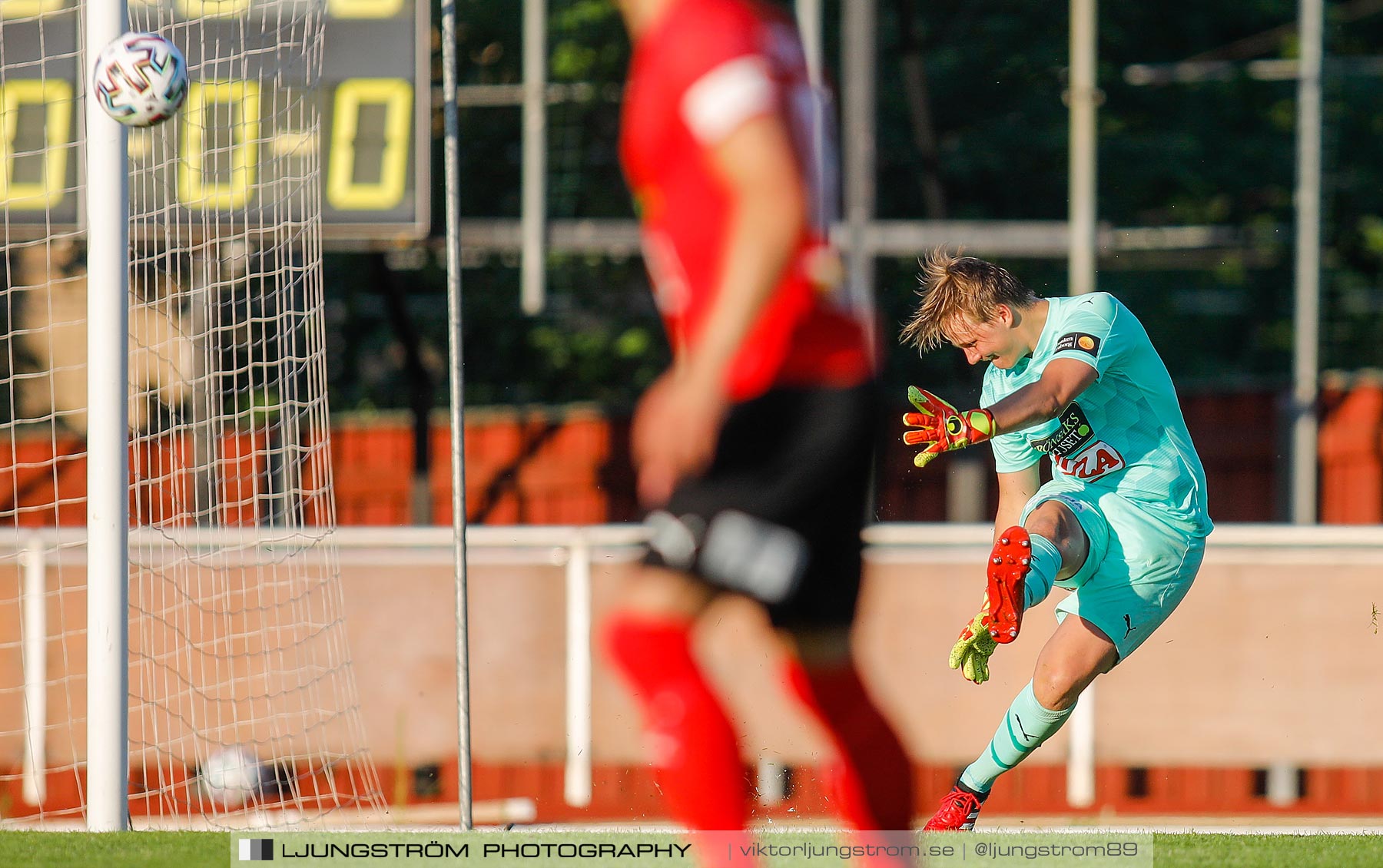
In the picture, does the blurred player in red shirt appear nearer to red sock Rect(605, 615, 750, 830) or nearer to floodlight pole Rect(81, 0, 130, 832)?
red sock Rect(605, 615, 750, 830)

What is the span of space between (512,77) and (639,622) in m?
14.4

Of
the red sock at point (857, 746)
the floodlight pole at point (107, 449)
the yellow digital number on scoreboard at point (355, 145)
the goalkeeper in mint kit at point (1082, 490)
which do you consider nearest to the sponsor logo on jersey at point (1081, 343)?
the goalkeeper in mint kit at point (1082, 490)

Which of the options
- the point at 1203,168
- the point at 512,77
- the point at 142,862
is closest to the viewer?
the point at 142,862

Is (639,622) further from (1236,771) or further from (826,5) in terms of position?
(826,5)

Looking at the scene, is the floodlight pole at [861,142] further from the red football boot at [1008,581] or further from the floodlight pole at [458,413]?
the red football boot at [1008,581]

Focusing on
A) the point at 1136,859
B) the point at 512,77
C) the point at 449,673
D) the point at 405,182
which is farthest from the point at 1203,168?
the point at 1136,859

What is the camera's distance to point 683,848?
12.6 ft

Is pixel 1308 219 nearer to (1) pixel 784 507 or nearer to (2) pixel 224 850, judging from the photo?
(2) pixel 224 850

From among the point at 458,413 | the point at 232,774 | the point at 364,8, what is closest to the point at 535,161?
the point at 364,8

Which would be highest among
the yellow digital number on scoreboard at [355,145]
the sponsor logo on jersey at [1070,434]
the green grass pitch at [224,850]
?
the yellow digital number on scoreboard at [355,145]

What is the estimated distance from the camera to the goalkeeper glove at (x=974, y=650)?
3.87 metres

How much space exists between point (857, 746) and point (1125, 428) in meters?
1.67

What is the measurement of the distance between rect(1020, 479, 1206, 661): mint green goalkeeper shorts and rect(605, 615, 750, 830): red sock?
5.44 feet

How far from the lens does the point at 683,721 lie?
2449 mm
